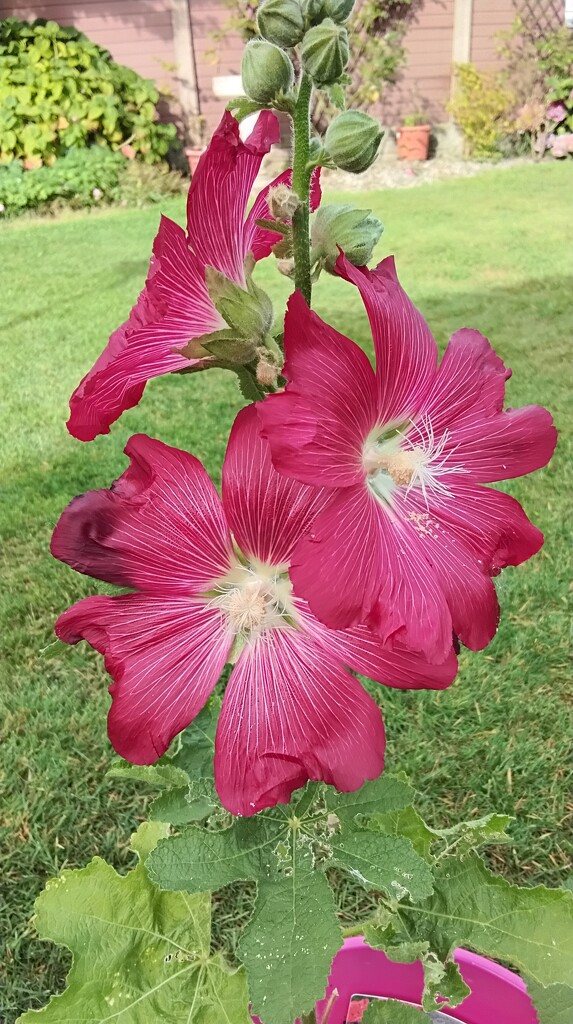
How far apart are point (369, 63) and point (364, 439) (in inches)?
332

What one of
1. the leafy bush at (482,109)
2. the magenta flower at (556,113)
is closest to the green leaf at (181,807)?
the leafy bush at (482,109)

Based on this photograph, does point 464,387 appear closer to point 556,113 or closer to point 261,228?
point 261,228

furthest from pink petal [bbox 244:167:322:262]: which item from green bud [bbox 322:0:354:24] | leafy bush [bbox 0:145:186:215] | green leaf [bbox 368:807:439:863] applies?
leafy bush [bbox 0:145:186:215]

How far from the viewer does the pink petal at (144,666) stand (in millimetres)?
592

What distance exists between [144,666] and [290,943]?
26 cm

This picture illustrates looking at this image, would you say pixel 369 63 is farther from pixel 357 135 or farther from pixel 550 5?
pixel 357 135

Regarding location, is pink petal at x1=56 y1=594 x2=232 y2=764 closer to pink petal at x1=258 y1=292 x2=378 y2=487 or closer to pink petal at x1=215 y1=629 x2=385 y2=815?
pink petal at x1=215 y1=629 x2=385 y2=815

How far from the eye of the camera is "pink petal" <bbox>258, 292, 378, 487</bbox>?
1.61 ft

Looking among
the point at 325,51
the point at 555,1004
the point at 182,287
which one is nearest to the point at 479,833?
the point at 555,1004

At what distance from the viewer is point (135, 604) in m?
0.60

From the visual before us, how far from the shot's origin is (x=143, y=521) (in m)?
0.59

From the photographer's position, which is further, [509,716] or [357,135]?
[509,716]

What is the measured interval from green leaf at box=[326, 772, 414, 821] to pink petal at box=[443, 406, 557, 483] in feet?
0.98

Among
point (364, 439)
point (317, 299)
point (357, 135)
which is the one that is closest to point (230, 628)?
point (364, 439)
